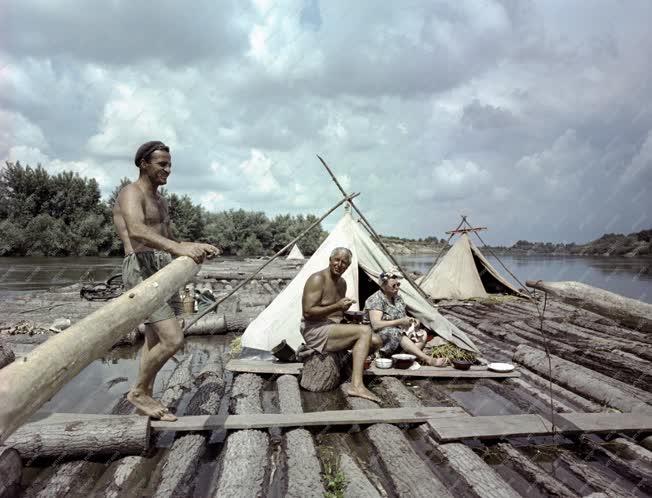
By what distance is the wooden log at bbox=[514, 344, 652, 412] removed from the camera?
459cm

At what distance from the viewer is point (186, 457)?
334 centimetres

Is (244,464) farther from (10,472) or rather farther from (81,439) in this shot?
(10,472)

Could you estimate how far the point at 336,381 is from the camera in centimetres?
529

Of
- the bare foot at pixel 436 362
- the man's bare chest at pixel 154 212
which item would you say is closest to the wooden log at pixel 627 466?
the bare foot at pixel 436 362

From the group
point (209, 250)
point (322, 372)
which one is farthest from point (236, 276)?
point (209, 250)

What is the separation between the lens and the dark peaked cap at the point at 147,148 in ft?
12.0

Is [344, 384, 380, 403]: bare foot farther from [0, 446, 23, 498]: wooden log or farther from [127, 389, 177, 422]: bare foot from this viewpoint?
[0, 446, 23, 498]: wooden log

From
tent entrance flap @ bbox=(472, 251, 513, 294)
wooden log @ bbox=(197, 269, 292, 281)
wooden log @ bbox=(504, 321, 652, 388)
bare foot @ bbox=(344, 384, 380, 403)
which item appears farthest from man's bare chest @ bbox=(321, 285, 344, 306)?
wooden log @ bbox=(197, 269, 292, 281)

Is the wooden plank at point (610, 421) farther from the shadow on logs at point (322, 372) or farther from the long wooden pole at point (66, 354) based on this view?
the long wooden pole at point (66, 354)

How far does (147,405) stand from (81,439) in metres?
0.56

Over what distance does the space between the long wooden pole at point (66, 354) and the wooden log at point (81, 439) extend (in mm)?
1714

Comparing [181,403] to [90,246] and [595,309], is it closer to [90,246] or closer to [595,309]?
[595,309]

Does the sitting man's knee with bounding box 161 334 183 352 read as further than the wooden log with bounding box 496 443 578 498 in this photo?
Yes

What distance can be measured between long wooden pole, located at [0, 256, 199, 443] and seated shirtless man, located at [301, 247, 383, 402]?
2.77 metres
